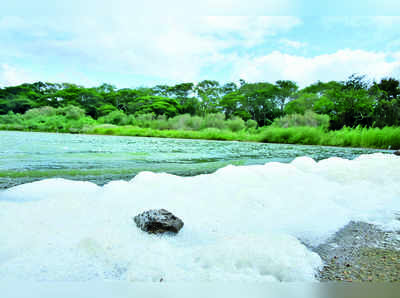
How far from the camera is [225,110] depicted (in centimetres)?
1647

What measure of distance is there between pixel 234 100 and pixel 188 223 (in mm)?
15468

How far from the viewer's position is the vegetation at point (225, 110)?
8.92 m

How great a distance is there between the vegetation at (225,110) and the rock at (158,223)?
8.18 meters

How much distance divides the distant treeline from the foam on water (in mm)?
9376

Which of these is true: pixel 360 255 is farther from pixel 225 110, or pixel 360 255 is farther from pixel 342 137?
pixel 225 110

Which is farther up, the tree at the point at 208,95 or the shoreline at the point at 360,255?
the tree at the point at 208,95

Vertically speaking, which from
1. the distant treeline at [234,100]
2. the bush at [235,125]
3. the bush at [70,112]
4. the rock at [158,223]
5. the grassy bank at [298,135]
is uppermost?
the distant treeline at [234,100]

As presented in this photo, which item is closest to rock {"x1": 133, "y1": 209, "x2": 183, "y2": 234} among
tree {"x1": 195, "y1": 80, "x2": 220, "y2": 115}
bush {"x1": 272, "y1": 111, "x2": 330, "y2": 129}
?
bush {"x1": 272, "y1": 111, "x2": 330, "y2": 129}

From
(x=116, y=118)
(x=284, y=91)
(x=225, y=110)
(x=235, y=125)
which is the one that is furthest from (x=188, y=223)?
(x=284, y=91)

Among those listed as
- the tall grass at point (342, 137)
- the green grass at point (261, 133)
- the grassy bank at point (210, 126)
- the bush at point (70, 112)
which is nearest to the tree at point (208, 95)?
the grassy bank at point (210, 126)

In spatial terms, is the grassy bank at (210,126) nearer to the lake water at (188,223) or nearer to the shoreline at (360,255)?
the lake water at (188,223)

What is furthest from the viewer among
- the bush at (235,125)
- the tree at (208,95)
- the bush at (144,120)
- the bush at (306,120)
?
the tree at (208,95)

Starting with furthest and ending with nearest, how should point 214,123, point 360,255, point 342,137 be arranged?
point 214,123
point 342,137
point 360,255

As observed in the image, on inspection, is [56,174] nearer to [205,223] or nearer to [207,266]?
[205,223]
